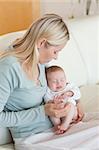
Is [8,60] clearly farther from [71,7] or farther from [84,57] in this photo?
[71,7]

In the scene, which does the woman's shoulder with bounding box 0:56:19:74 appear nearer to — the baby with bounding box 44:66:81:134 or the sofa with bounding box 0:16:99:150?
the baby with bounding box 44:66:81:134

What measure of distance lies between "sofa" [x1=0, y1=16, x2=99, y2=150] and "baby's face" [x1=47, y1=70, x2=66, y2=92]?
30cm

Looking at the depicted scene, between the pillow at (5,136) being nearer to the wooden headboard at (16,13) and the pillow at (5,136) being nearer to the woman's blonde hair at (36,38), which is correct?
the woman's blonde hair at (36,38)

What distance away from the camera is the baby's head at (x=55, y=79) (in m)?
1.41

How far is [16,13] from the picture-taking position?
7.63 ft

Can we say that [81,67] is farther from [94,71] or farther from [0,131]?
[0,131]

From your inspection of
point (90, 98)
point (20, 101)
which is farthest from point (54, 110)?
point (90, 98)

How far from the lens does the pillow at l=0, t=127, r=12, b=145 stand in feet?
4.42

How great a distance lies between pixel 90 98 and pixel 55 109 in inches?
20.3

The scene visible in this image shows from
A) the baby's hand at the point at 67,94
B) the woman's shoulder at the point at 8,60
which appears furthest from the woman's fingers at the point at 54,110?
the woman's shoulder at the point at 8,60

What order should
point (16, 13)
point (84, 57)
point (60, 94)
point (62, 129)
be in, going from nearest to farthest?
point (62, 129)
point (60, 94)
point (84, 57)
point (16, 13)

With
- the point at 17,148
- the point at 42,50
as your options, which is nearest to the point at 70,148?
the point at 17,148

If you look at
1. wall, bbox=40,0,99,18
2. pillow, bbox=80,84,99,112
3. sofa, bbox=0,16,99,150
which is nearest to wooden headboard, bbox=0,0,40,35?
wall, bbox=40,0,99,18

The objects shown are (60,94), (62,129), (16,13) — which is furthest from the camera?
(16,13)
